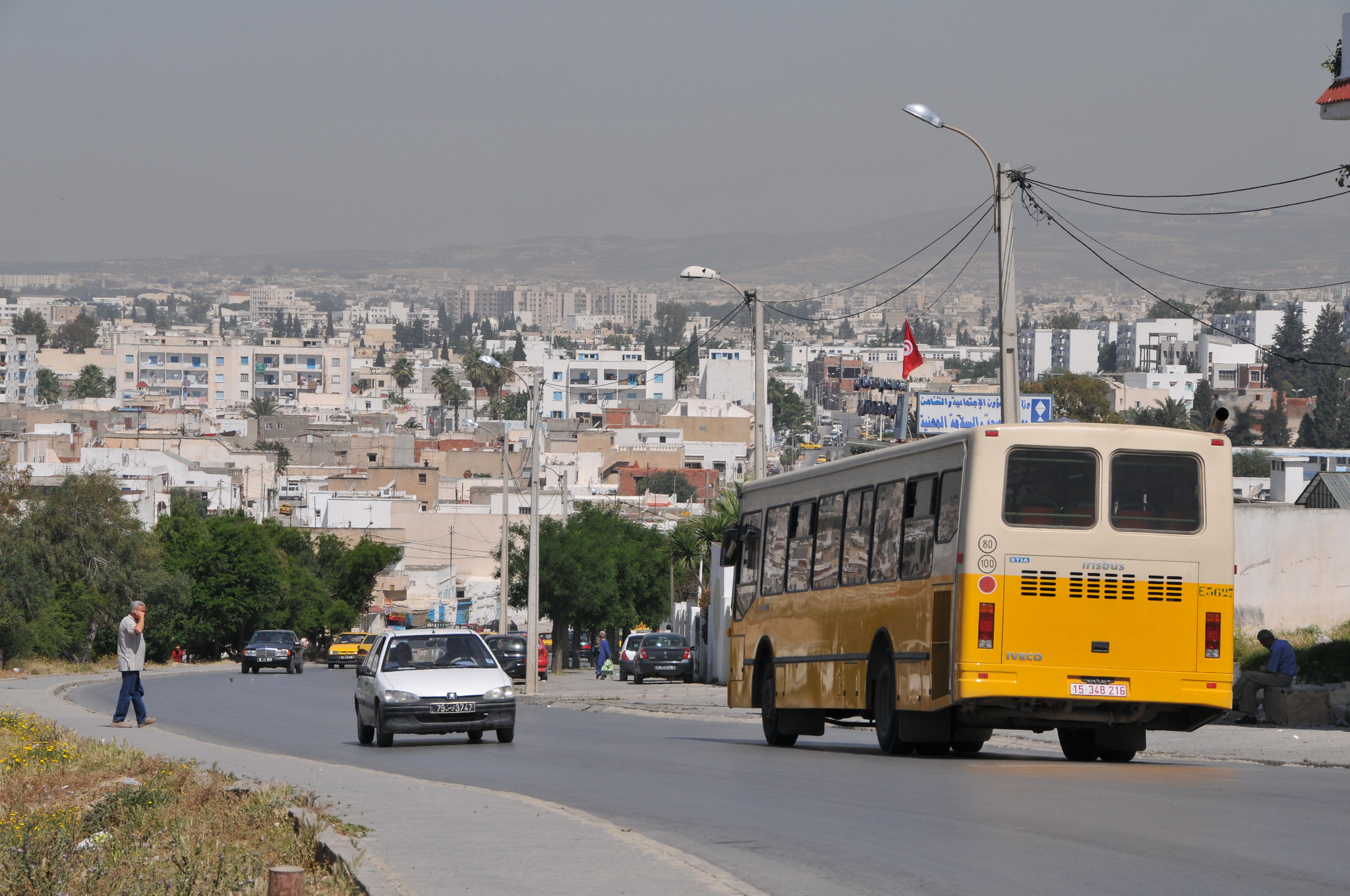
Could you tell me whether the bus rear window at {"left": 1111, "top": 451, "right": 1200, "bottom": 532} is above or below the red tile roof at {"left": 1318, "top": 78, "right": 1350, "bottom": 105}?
below

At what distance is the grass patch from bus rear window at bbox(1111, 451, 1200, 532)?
27.6 feet

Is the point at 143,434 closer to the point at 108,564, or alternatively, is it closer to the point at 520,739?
the point at 108,564

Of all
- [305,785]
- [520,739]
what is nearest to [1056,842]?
[305,785]

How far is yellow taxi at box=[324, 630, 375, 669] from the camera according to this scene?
69250mm

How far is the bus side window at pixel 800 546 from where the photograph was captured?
21.7m

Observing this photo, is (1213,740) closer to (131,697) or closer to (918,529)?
(918,529)

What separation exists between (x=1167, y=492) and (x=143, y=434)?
15075cm

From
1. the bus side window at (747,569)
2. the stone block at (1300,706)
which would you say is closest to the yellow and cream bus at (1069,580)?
the stone block at (1300,706)

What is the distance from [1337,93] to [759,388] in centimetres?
1601

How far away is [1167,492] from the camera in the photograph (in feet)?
56.9

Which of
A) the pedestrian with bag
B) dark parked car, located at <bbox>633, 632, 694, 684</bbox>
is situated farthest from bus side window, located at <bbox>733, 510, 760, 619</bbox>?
dark parked car, located at <bbox>633, 632, 694, 684</bbox>

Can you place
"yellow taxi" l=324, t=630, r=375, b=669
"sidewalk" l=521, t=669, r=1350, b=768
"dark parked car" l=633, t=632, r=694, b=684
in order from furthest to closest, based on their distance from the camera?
"yellow taxi" l=324, t=630, r=375, b=669
"dark parked car" l=633, t=632, r=694, b=684
"sidewalk" l=521, t=669, r=1350, b=768

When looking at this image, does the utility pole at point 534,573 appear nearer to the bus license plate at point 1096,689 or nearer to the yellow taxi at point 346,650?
the bus license plate at point 1096,689

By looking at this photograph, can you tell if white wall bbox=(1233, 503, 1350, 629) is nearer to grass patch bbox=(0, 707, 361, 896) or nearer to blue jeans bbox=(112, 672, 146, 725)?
blue jeans bbox=(112, 672, 146, 725)
